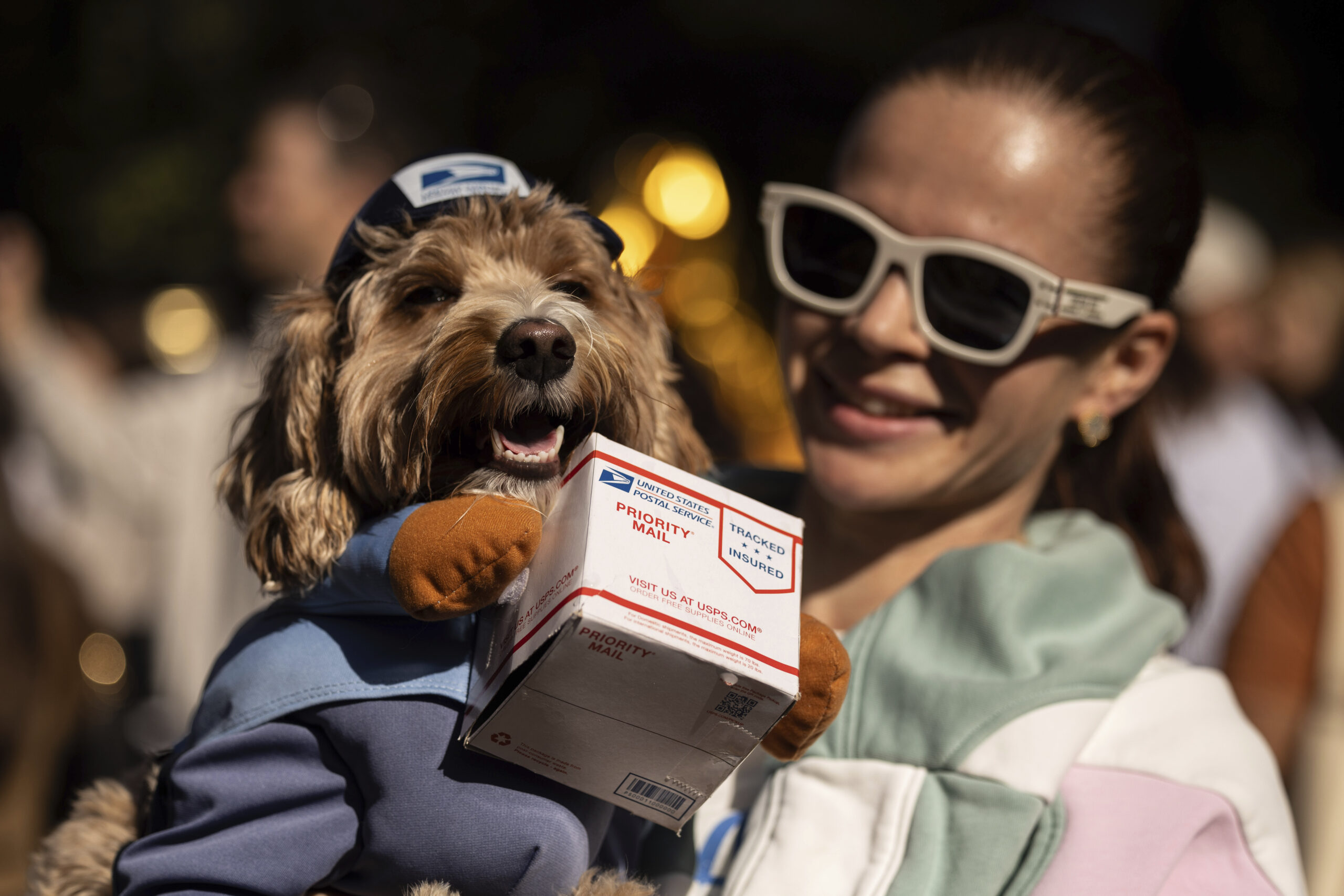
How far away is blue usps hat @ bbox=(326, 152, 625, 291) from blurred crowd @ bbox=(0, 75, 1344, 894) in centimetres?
14

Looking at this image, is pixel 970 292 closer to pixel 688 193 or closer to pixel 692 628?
pixel 692 628

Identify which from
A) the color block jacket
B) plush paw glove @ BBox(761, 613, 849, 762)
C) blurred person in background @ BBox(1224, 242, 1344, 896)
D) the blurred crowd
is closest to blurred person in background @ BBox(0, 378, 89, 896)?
the blurred crowd

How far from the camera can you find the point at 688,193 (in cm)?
624

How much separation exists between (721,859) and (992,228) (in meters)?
1.33

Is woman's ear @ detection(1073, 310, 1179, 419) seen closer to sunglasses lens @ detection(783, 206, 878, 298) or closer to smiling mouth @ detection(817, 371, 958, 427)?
smiling mouth @ detection(817, 371, 958, 427)

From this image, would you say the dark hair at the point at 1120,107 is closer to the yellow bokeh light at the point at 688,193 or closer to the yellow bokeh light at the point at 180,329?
Answer: the yellow bokeh light at the point at 688,193

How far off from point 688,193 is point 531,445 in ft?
15.5

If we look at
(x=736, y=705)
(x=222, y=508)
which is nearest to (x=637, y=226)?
(x=222, y=508)

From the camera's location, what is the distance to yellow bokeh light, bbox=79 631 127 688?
434 centimetres

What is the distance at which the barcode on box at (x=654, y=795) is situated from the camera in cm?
161

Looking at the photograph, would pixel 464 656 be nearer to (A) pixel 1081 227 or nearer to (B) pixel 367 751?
(B) pixel 367 751

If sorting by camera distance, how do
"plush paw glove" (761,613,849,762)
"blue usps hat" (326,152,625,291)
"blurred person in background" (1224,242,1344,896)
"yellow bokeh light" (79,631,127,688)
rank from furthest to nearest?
1. "yellow bokeh light" (79,631,127,688)
2. "blurred person in background" (1224,242,1344,896)
3. "blue usps hat" (326,152,625,291)
4. "plush paw glove" (761,613,849,762)

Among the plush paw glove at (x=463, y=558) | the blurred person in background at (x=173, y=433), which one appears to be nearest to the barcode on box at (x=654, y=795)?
the plush paw glove at (x=463, y=558)

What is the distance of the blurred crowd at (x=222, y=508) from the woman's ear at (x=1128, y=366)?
380mm
